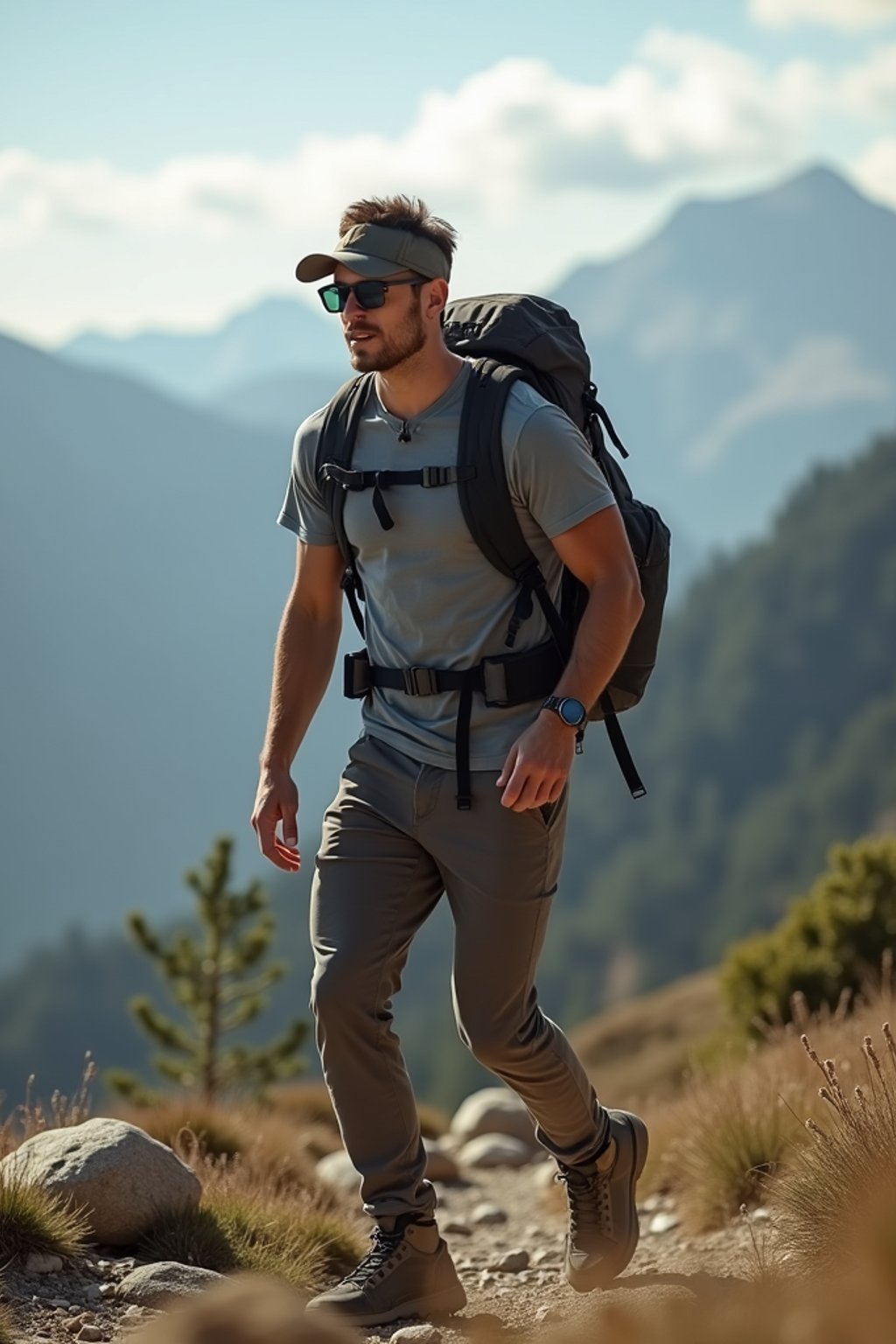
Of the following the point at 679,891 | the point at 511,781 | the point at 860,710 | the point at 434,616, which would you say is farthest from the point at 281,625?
the point at 860,710

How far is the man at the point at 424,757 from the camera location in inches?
174

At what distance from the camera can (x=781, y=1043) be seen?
26.7 feet

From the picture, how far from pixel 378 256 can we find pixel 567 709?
51.9 inches

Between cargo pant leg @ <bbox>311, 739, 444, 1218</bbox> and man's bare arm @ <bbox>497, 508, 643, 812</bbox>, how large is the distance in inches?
15.6

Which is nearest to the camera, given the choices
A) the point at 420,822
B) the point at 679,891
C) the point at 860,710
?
the point at 420,822

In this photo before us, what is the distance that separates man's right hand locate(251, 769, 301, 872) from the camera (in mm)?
4824

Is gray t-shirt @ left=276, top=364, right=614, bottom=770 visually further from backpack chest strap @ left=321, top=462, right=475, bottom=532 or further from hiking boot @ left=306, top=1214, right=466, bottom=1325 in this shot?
hiking boot @ left=306, top=1214, right=466, bottom=1325

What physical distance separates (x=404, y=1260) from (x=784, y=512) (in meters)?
158

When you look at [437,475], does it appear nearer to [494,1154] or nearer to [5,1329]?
[5,1329]

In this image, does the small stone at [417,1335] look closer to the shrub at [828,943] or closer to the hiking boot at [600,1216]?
the hiking boot at [600,1216]

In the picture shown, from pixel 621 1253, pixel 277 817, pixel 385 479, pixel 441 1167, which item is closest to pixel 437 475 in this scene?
pixel 385 479

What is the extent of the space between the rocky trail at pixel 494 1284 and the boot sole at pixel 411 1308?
0.03 m

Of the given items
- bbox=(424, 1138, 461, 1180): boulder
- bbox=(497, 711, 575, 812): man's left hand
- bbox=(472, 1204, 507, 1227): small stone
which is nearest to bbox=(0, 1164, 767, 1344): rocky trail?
bbox=(472, 1204, 507, 1227): small stone

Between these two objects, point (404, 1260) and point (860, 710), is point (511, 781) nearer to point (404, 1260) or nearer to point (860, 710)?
point (404, 1260)
